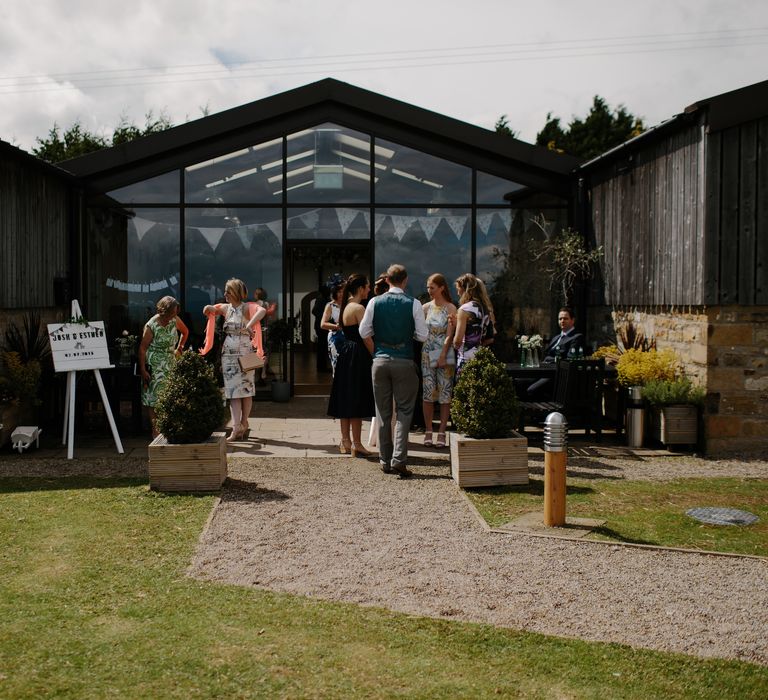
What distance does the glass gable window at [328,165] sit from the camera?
13.6 metres

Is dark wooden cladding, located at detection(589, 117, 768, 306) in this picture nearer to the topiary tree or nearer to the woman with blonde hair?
the woman with blonde hair

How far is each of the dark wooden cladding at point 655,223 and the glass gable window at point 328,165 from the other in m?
3.53

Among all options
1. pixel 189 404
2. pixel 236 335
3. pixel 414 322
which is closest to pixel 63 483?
pixel 189 404

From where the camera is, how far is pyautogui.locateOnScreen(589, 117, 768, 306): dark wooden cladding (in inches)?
362

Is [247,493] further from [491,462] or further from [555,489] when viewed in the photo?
[555,489]

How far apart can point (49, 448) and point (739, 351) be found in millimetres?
7278

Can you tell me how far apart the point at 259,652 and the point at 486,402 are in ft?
12.9

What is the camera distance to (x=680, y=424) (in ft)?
30.9

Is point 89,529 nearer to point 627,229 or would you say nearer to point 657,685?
point 657,685

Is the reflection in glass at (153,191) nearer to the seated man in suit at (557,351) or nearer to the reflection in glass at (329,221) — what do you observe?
the reflection in glass at (329,221)

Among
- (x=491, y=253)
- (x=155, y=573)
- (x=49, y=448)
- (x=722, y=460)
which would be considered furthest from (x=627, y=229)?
(x=155, y=573)

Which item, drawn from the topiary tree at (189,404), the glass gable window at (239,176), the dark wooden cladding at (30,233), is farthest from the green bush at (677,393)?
the dark wooden cladding at (30,233)

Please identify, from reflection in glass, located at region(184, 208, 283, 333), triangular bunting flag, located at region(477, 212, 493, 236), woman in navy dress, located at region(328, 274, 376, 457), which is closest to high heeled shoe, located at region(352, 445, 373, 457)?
woman in navy dress, located at region(328, 274, 376, 457)

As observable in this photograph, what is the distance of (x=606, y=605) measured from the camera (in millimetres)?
4652
